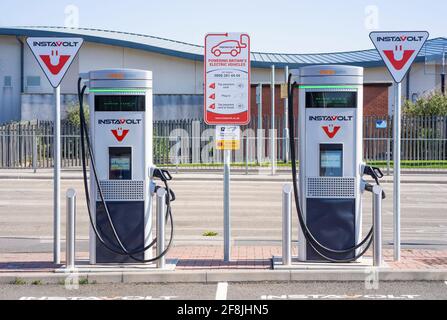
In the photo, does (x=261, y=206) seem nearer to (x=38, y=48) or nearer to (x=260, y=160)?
(x=38, y=48)

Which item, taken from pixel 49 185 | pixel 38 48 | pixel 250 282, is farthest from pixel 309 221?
pixel 49 185

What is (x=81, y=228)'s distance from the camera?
13945 mm

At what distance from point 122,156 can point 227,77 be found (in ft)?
5.66

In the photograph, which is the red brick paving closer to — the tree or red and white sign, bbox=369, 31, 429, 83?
red and white sign, bbox=369, 31, 429, 83

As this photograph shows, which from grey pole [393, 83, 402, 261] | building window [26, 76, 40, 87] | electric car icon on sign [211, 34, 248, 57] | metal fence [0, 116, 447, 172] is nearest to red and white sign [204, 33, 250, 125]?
electric car icon on sign [211, 34, 248, 57]

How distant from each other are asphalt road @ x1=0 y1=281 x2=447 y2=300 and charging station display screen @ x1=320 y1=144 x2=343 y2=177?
4.72 feet

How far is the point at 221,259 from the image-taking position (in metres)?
10.0

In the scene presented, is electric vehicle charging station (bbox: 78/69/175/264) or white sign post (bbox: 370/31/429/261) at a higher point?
white sign post (bbox: 370/31/429/261)

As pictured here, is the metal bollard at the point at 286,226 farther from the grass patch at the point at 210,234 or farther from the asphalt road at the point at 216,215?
the grass patch at the point at 210,234

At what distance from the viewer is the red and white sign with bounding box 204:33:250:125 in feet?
31.9

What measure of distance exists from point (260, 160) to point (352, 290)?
2723cm

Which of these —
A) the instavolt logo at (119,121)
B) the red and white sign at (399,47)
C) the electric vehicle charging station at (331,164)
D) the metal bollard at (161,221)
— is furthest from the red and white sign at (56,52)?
the red and white sign at (399,47)

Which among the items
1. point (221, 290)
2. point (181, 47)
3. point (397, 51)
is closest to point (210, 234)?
point (221, 290)

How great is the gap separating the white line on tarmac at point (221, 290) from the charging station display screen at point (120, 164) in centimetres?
181
